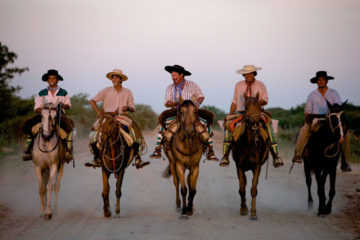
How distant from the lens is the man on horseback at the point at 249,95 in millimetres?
9164

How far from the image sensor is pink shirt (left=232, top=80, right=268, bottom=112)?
939 centimetres

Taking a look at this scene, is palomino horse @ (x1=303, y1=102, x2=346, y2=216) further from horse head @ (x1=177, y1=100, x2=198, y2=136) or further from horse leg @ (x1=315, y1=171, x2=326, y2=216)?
horse head @ (x1=177, y1=100, x2=198, y2=136)

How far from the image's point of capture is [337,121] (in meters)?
8.82

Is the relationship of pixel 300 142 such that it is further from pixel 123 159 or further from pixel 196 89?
pixel 123 159

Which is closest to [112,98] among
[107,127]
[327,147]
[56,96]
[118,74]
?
[118,74]

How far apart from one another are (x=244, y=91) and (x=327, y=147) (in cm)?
212

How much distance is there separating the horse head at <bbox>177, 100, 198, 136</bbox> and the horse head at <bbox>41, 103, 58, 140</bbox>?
8.52 feet

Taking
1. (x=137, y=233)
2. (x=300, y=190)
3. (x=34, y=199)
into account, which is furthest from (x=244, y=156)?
(x=34, y=199)

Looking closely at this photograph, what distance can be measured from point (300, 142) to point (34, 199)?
6.36m

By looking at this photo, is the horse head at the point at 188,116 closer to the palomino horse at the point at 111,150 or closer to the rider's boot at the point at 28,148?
the palomino horse at the point at 111,150

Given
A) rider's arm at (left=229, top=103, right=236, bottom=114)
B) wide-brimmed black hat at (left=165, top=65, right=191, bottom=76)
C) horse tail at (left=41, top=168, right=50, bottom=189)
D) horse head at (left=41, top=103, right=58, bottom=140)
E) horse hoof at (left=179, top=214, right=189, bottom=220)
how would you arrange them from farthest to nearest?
rider's arm at (left=229, top=103, right=236, bottom=114)
wide-brimmed black hat at (left=165, top=65, right=191, bottom=76)
horse tail at (left=41, top=168, right=50, bottom=189)
horse head at (left=41, top=103, right=58, bottom=140)
horse hoof at (left=179, top=214, right=189, bottom=220)

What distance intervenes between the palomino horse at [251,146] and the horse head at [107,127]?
8.40 ft

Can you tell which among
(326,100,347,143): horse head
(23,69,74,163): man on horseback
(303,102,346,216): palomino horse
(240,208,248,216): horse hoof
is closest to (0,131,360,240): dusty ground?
(240,208,248,216): horse hoof

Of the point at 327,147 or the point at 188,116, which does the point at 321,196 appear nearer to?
the point at 327,147
